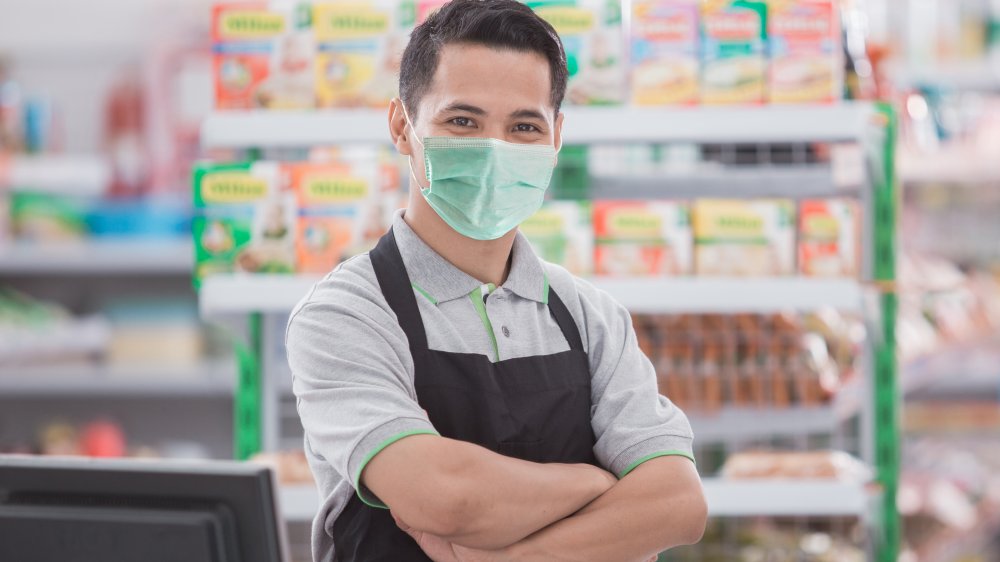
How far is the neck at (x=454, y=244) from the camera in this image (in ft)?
5.71

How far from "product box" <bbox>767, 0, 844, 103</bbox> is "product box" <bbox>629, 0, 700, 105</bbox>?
0.63 ft

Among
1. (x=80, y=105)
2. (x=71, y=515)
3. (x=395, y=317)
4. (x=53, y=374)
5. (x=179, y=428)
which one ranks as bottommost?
(x=179, y=428)

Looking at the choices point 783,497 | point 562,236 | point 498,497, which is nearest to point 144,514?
point 498,497

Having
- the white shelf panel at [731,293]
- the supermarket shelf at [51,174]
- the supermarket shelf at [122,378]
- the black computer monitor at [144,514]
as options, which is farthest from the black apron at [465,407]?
the supermarket shelf at [51,174]

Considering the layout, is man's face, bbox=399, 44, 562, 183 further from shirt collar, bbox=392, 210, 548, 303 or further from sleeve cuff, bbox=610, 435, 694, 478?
sleeve cuff, bbox=610, 435, 694, 478

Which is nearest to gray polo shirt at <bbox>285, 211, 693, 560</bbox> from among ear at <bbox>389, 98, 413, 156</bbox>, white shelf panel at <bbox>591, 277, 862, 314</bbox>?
ear at <bbox>389, 98, 413, 156</bbox>

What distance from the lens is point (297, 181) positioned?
270 centimetres

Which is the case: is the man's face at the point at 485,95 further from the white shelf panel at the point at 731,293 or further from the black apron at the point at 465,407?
the white shelf panel at the point at 731,293

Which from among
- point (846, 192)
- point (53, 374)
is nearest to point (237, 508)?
point (846, 192)

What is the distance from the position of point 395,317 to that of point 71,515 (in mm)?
570

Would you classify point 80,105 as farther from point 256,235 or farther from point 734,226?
point 734,226

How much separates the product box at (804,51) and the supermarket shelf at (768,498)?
0.94m

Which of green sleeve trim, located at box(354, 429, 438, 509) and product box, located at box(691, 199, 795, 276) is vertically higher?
product box, located at box(691, 199, 795, 276)

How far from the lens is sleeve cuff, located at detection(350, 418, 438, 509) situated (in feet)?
4.80
